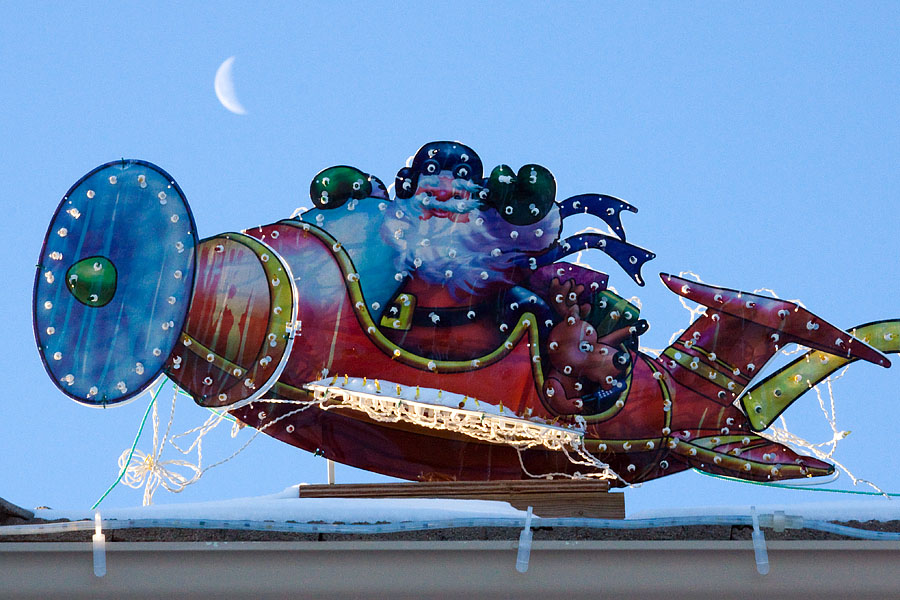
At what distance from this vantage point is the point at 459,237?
7.62 m

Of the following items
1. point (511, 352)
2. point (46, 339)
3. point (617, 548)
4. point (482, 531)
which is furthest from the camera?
point (511, 352)

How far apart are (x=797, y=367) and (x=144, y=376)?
4271 mm

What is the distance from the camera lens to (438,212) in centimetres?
763

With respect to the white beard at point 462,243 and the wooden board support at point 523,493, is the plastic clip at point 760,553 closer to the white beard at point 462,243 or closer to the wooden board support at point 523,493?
the wooden board support at point 523,493

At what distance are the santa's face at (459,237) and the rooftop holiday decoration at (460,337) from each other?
0.01 m

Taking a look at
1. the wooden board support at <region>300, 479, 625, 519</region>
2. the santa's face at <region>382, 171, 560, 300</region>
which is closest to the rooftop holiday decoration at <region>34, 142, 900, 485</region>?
the santa's face at <region>382, 171, 560, 300</region>

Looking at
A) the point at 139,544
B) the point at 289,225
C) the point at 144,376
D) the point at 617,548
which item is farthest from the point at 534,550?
the point at 289,225

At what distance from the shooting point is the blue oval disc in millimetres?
6746

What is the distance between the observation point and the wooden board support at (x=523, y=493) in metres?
6.07

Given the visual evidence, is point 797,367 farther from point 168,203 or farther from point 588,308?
point 168,203

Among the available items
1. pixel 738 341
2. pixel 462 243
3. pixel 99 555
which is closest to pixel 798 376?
pixel 738 341

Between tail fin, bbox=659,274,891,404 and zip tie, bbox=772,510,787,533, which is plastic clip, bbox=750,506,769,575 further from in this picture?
tail fin, bbox=659,274,891,404

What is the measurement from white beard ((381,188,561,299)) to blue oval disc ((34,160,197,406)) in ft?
4.63

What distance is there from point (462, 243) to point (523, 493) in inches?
77.2
